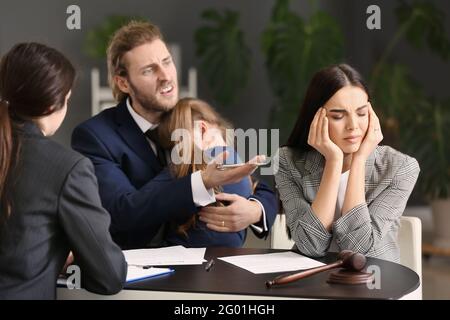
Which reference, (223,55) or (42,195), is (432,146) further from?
→ (42,195)

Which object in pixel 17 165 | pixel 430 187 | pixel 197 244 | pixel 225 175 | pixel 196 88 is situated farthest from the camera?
pixel 196 88

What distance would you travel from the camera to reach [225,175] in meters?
2.71

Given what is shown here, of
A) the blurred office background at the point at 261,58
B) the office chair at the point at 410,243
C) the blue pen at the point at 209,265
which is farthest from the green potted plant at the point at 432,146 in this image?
the blue pen at the point at 209,265

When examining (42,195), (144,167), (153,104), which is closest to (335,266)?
(42,195)

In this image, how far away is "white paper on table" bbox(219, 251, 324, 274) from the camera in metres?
2.36

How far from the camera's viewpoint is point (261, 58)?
7.34 meters

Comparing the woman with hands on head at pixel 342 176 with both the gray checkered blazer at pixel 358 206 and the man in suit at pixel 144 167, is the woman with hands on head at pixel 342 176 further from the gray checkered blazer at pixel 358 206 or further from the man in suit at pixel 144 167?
the man in suit at pixel 144 167

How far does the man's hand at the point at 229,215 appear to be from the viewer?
2869 mm

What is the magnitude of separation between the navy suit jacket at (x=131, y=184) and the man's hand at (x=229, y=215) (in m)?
0.06

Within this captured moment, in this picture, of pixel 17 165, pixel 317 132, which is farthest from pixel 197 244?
pixel 17 165

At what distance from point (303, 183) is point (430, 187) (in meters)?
3.61

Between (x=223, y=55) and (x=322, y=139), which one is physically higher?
(x=223, y=55)

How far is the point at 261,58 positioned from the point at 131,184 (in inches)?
175
